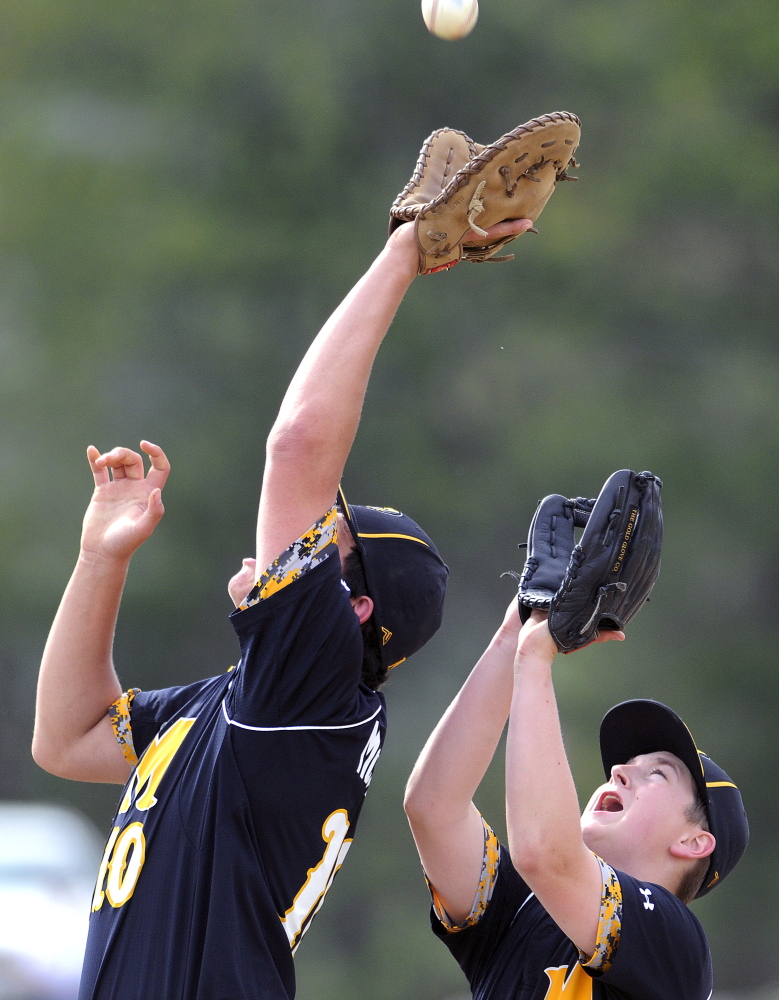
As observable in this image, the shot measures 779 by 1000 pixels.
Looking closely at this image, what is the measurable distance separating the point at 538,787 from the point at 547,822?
0.18ft

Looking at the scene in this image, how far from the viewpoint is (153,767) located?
6.52 ft

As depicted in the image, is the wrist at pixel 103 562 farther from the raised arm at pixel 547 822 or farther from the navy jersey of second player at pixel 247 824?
the raised arm at pixel 547 822

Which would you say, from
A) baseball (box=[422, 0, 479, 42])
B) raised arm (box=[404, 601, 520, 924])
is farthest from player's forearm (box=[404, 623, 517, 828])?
baseball (box=[422, 0, 479, 42])

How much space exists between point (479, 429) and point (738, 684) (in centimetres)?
332

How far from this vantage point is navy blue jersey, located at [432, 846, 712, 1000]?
1.94m

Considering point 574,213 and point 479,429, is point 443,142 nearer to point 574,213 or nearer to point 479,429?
point 479,429

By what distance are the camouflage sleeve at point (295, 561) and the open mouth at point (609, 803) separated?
83 cm

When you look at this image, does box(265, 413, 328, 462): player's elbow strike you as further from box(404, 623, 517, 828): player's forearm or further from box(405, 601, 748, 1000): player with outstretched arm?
box(404, 623, 517, 828): player's forearm

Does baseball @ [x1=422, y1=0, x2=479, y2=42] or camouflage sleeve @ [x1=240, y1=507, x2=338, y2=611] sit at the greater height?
baseball @ [x1=422, y1=0, x2=479, y2=42]

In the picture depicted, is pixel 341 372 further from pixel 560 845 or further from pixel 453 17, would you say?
pixel 453 17

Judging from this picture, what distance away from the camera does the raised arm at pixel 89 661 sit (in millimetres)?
2256

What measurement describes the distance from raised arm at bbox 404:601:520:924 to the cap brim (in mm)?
264

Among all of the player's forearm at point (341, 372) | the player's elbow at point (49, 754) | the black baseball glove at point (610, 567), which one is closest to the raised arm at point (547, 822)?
the black baseball glove at point (610, 567)

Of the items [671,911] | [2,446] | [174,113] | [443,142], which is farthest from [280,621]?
[174,113]
